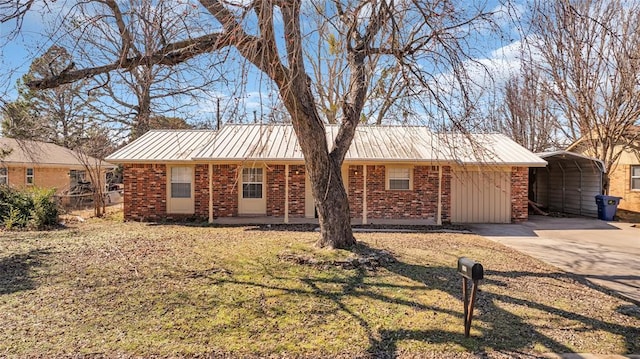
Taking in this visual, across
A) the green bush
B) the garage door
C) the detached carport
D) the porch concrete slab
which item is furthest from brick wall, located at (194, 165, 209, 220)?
the detached carport

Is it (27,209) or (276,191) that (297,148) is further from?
(27,209)

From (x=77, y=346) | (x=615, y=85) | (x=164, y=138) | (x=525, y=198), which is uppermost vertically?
(x=615, y=85)

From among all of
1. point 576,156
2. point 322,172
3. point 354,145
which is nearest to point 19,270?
point 322,172

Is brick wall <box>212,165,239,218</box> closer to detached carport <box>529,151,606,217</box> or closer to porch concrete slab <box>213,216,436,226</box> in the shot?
porch concrete slab <box>213,216,436,226</box>

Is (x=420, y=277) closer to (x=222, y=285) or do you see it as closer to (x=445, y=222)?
(x=222, y=285)

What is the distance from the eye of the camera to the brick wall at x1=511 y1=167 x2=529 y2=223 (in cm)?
1260

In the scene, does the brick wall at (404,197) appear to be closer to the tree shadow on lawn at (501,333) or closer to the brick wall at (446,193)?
the brick wall at (446,193)

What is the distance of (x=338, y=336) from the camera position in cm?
383

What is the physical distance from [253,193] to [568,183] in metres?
13.9

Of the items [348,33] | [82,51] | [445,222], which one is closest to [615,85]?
[445,222]

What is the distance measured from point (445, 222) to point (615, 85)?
8580 millimetres

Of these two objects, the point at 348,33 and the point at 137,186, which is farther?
the point at 137,186

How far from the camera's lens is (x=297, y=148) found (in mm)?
12680

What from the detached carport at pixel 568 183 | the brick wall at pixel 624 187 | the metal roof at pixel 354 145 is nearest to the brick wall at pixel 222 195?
the metal roof at pixel 354 145
